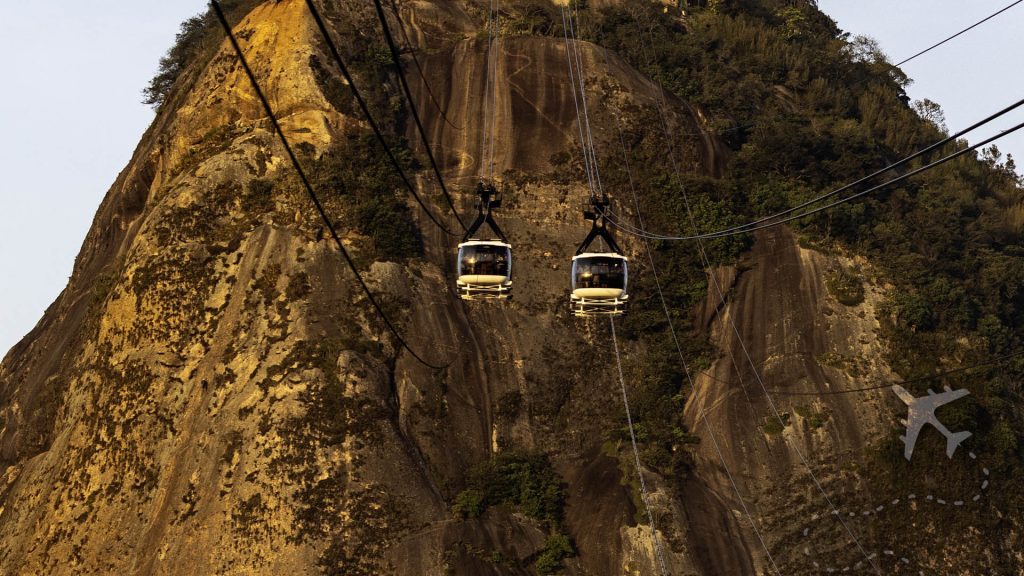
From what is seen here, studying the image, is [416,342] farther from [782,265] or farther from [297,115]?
[782,265]

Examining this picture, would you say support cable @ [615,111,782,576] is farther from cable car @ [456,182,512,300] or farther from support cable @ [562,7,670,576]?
cable car @ [456,182,512,300]


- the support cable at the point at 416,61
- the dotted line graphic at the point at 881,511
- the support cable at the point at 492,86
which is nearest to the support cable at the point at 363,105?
the support cable at the point at 492,86

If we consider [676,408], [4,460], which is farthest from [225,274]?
[676,408]

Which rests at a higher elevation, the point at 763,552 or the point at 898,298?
the point at 898,298

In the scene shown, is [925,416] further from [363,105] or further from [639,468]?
[363,105]

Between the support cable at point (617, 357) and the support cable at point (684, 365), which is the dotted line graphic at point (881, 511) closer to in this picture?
the support cable at point (684, 365)
